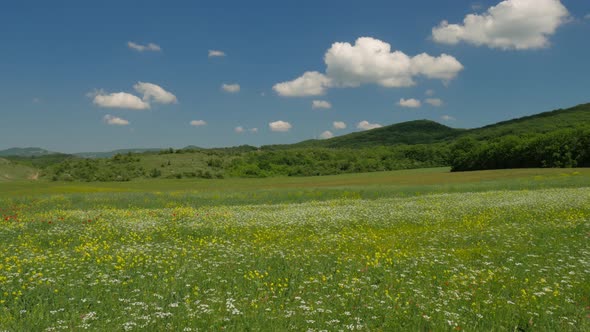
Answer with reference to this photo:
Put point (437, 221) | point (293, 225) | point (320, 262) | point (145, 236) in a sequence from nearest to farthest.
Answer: point (320, 262) < point (145, 236) < point (293, 225) < point (437, 221)

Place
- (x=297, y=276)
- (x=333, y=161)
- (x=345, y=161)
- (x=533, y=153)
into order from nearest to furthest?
(x=297, y=276)
(x=533, y=153)
(x=345, y=161)
(x=333, y=161)

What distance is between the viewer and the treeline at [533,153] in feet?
287

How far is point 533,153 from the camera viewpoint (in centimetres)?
9675

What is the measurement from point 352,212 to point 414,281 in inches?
562

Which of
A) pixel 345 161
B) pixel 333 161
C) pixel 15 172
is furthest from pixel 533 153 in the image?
pixel 15 172

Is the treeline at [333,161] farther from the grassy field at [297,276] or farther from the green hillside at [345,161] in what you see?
the grassy field at [297,276]

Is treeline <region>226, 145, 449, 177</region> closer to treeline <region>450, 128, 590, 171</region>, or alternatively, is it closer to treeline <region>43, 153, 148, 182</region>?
treeline <region>450, 128, 590, 171</region>

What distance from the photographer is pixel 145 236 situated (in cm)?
1636

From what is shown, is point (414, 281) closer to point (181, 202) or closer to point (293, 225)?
point (293, 225)

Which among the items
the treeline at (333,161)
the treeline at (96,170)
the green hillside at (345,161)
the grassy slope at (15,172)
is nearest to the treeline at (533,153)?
the green hillside at (345,161)

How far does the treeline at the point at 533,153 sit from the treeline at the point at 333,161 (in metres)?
30.0

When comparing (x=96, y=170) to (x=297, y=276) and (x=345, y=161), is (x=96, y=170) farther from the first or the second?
(x=297, y=276)

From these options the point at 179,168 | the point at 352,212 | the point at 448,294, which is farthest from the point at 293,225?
the point at 179,168

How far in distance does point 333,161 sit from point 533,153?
69.3 meters
